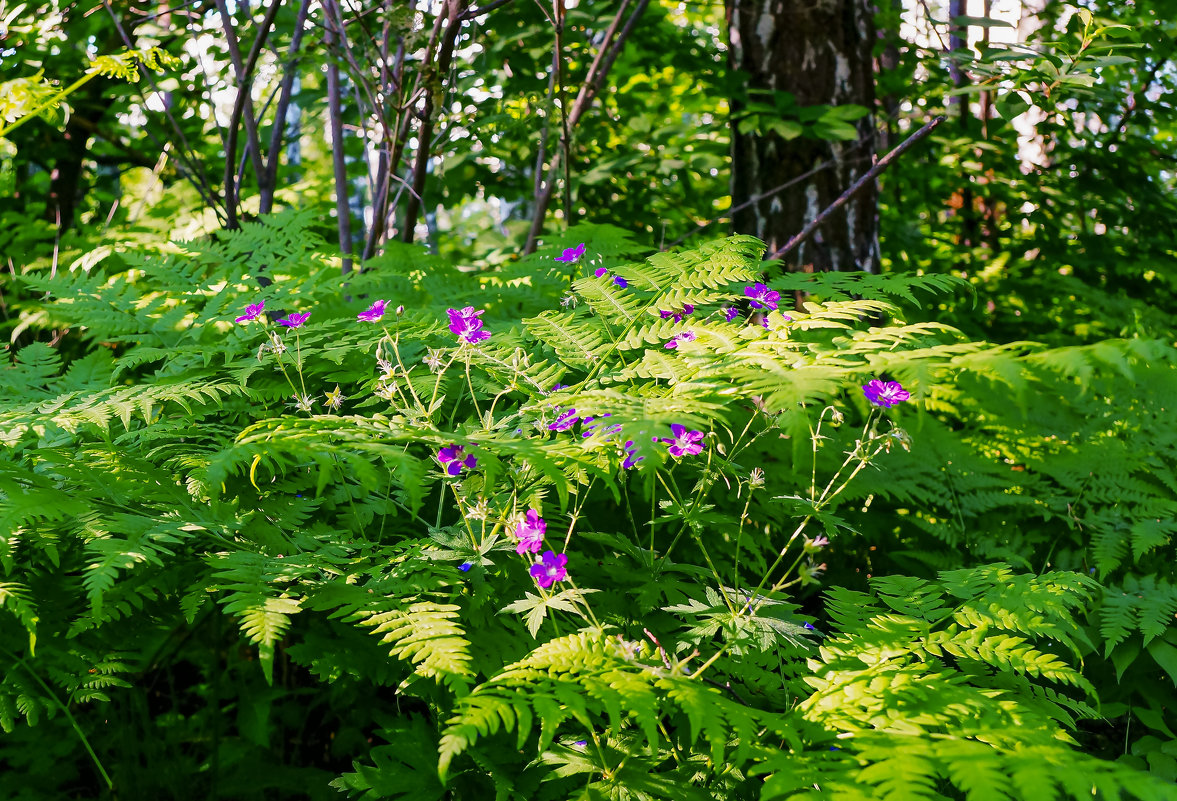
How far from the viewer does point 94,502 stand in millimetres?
1444

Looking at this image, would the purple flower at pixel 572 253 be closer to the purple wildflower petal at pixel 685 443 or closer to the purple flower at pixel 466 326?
the purple flower at pixel 466 326

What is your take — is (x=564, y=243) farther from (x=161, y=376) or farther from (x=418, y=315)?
(x=161, y=376)

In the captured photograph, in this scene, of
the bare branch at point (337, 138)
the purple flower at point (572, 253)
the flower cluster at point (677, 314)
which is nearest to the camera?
the flower cluster at point (677, 314)

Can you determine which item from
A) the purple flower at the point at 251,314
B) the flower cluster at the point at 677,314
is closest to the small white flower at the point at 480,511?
the flower cluster at the point at 677,314

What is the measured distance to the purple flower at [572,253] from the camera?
2241mm

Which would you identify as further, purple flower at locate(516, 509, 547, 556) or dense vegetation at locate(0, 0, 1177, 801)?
purple flower at locate(516, 509, 547, 556)

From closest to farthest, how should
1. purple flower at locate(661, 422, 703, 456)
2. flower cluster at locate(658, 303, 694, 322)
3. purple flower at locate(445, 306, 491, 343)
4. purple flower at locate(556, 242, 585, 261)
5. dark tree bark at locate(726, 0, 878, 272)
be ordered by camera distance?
purple flower at locate(661, 422, 703, 456) < purple flower at locate(445, 306, 491, 343) < flower cluster at locate(658, 303, 694, 322) < purple flower at locate(556, 242, 585, 261) < dark tree bark at locate(726, 0, 878, 272)

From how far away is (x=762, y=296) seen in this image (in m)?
1.74

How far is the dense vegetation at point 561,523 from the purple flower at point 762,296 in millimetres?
32

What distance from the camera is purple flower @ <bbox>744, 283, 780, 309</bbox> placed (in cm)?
172

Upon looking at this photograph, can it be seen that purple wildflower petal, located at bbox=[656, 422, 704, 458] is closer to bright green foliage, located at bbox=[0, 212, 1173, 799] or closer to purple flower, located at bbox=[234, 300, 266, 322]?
bright green foliage, located at bbox=[0, 212, 1173, 799]

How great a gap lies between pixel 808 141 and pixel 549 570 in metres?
2.15

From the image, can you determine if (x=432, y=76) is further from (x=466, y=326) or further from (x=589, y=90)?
(x=466, y=326)

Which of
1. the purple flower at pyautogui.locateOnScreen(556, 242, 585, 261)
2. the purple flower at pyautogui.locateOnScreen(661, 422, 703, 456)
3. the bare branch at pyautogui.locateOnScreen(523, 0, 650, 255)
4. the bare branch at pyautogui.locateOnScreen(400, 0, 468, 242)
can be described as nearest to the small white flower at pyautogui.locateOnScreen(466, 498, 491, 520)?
the purple flower at pyautogui.locateOnScreen(661, 422, 703, 456)
